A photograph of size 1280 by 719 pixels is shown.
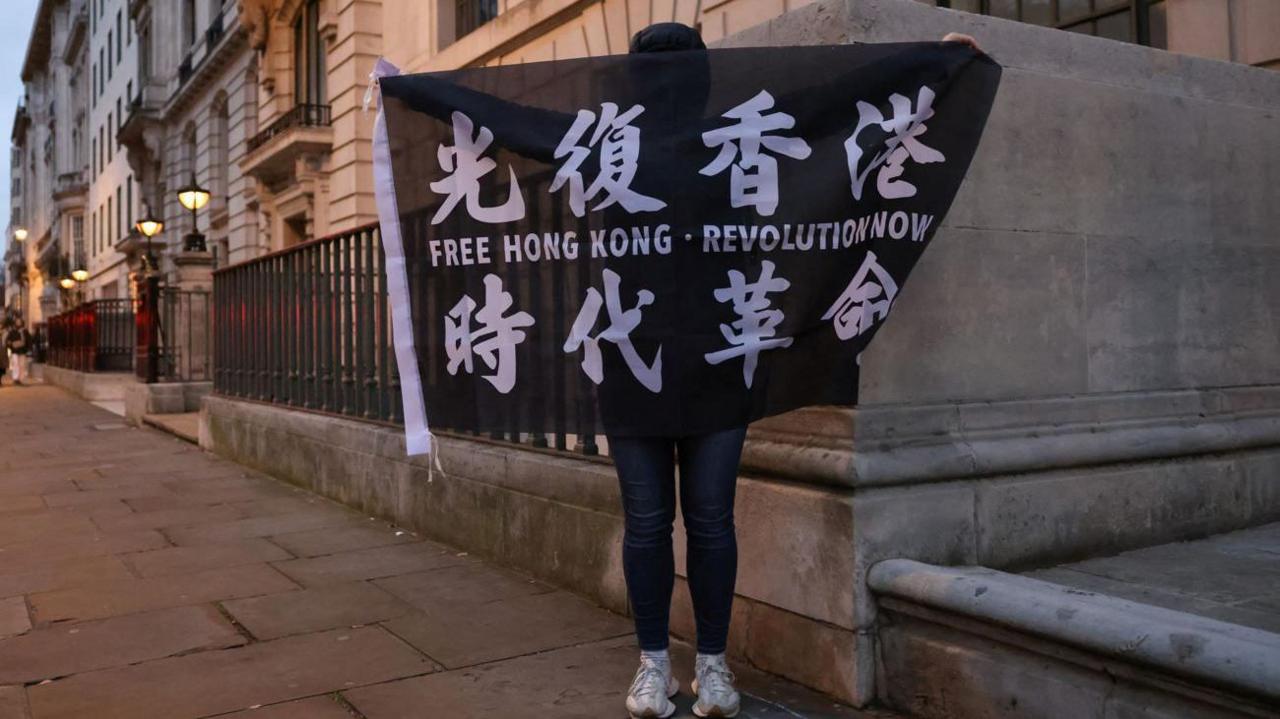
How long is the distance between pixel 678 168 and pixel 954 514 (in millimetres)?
1609

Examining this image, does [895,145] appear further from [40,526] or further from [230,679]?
[40,526]

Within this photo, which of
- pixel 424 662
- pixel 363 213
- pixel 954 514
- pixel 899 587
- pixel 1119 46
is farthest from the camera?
pixel 363 213

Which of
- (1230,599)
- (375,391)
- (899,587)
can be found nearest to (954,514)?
(899,587)

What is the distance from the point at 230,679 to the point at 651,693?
168 centimetres

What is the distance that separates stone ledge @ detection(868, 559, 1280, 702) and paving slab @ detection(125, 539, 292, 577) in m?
4.03

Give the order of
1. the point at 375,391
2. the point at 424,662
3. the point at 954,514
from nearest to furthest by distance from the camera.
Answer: the point at 954,514 → the point at 424,662 → the point at 375,391

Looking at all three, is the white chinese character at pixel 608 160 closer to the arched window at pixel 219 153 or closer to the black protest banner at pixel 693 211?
the black protest banner at pixel 693 211

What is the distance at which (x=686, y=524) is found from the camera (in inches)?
139

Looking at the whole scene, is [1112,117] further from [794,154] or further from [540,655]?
[540,655]

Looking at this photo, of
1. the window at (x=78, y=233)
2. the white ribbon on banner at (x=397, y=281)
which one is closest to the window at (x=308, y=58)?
the white ribbon on banner at (x=397, y=281)

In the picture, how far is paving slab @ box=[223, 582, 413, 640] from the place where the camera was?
469 centimetres

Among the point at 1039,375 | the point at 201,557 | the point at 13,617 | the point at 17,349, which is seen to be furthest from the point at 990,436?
the point at 17,349

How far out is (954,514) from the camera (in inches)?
150

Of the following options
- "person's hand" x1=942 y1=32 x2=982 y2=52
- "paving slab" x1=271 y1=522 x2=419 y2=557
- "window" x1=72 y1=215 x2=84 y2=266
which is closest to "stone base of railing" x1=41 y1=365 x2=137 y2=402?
"paving slab" x1=271 y1=522 x2=419 y2=557
